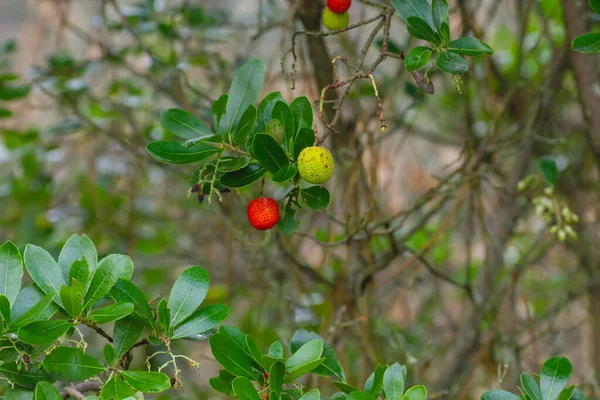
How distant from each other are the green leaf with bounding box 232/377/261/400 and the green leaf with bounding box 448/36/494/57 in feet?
1.45

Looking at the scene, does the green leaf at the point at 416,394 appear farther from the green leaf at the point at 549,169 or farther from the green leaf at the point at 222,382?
the green leaf at the point at 549,169

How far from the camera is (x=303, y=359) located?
0.72 meters

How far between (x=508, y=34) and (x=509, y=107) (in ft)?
1.79

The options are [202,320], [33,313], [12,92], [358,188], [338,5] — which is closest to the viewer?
[33,313]

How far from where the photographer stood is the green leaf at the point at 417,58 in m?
0.76

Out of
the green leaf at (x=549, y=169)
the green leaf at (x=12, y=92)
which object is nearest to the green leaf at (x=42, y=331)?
the green leaf at (x=549, y=169)

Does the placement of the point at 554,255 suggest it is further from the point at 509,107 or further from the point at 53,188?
the point at 53,188

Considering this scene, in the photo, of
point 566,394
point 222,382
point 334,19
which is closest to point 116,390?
point 222,382

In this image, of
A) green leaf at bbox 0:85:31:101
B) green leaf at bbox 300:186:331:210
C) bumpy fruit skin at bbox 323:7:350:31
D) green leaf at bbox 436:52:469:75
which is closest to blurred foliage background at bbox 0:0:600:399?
green leaf at bbox 0:85:31:101

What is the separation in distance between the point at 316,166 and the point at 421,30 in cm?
21

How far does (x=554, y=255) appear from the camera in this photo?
95.5 inches

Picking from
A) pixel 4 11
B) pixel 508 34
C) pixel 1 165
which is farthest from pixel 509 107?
pixel 4 11

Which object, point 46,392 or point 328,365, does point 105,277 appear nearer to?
point 46,392

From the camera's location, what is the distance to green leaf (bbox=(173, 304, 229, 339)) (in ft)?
2.43
